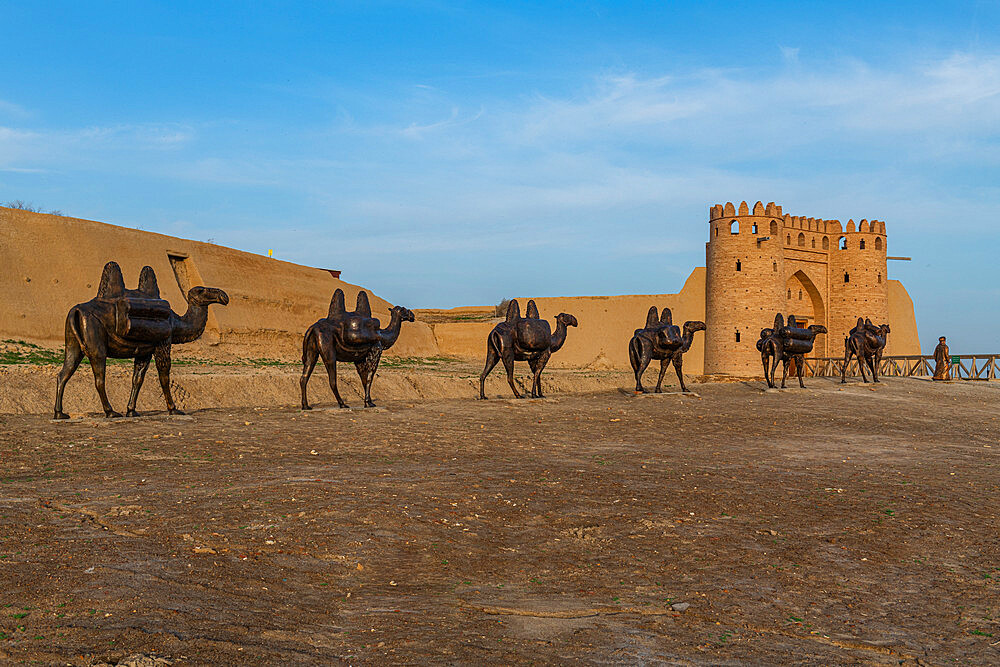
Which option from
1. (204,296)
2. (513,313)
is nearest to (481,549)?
(204,296)

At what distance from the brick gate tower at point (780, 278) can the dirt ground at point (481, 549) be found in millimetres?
30134

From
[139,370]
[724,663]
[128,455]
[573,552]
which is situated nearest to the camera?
[724,663]

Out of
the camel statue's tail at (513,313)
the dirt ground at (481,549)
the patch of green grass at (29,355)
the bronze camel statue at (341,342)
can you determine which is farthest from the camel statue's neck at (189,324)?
the patch of green grass at (29,355)

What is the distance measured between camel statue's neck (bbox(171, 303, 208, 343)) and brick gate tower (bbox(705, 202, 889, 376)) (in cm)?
3214

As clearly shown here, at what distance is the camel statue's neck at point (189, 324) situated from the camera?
44.3 ft

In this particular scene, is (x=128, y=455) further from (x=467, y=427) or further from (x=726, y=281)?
(x=726, y=281)

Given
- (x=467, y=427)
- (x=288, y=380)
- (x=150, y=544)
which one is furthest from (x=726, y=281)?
(x=150, y=544)

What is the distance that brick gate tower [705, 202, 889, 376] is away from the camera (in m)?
41.8

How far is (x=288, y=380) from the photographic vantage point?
22641 millimetres

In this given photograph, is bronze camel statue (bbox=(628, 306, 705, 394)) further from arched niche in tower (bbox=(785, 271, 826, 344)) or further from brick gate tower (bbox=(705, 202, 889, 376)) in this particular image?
arched niche in tower (bbox=(785, 271, 826, 344))

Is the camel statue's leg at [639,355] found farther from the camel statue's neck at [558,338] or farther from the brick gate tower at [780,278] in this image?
the brick gate tower at [780,278]

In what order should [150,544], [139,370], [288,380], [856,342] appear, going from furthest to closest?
1. [856,342]
2. [288,380]
3. [139,370]
4. [150,544]

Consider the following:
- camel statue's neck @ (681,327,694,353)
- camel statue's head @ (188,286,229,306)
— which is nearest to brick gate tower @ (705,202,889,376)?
camel statue's neck @ (681,327,694,353)

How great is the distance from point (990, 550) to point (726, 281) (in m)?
36.3
